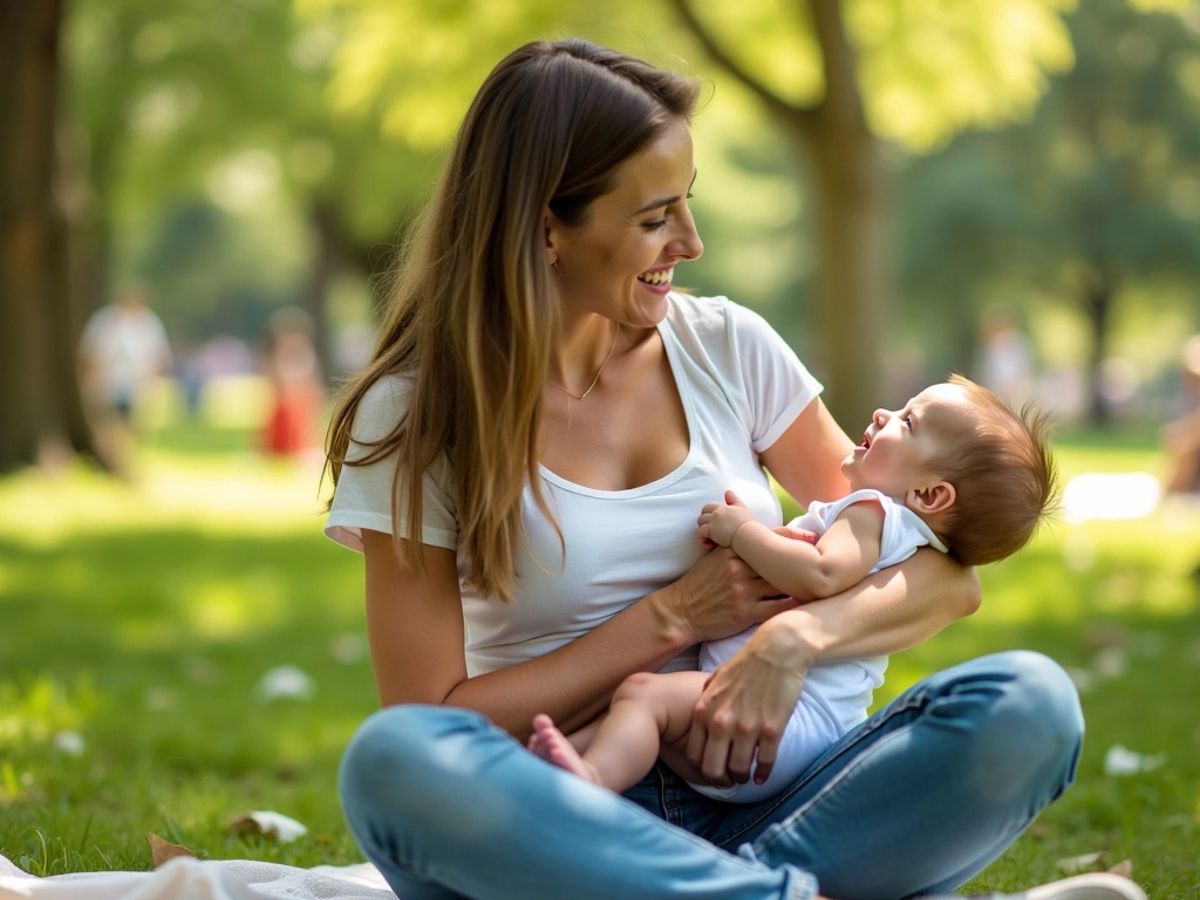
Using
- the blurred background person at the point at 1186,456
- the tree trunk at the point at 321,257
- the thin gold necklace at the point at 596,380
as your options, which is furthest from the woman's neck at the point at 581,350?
the tree trunk at the point at 321,257

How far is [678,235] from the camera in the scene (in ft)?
9.54

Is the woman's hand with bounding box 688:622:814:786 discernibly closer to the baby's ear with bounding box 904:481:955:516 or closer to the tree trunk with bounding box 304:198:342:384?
the baby's ear with bounding box 904:481:955:516

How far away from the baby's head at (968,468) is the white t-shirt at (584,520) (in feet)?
0.87

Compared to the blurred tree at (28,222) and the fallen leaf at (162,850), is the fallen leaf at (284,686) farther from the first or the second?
the blurred tree at (28,222)

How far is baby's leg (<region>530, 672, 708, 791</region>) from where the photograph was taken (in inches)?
99.0

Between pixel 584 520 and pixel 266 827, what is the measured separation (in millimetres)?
1427

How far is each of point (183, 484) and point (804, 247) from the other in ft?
97.8

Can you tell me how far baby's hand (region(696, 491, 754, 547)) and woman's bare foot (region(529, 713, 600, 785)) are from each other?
19.6 inches

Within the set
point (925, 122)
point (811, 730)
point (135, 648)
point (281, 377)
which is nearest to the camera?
point (811, 730)

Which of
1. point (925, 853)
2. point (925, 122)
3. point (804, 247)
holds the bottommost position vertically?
point (804, 247)

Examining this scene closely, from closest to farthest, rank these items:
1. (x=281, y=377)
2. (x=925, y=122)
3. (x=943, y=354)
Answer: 1. (x=925, y=122)
2. (x=281, y=377)
3. (x=943, y=354)

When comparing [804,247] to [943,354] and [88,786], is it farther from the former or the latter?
[88,786]

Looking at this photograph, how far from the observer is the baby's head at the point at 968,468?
2.84 m

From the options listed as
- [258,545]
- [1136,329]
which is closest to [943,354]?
[1136,329]
